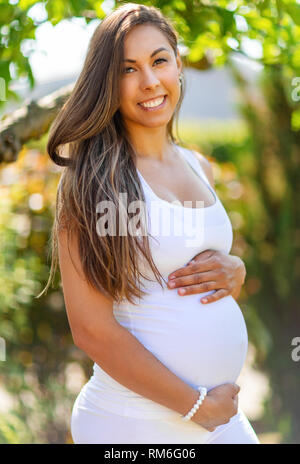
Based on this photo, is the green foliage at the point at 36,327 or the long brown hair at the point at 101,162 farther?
the green foliage at the point at 36,327

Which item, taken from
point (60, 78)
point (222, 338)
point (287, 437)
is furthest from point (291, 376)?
point (60, 78)

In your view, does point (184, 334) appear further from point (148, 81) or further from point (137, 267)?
point (148, 81)

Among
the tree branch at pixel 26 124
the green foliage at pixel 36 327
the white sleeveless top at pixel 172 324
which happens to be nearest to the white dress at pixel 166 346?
the white sleeveless top at pixel 172 324

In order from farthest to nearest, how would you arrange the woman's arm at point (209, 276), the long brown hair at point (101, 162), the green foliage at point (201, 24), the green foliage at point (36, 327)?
the green foliage at point (36, 327) → the green foliage at point (201, 24) → the woman's arm at point (209, 276) → the long brown hair at point (101, 162)

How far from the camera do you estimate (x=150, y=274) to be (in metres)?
1.77

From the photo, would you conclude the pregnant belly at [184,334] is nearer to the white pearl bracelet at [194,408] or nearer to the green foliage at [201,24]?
the white pearl bracelet at [194,408]

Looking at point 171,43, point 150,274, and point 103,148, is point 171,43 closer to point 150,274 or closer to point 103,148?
point 103,148

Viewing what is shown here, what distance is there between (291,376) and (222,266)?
2686mm

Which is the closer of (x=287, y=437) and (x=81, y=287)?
(x=81, y=287)

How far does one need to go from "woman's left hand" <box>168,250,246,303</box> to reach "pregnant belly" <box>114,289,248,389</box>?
0.11 ft

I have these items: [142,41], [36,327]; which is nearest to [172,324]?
[142,41]

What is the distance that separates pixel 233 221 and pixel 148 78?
2.78m

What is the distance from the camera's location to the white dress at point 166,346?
175 centimetres

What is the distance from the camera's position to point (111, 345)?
1691 millimetres
